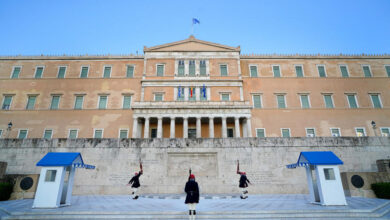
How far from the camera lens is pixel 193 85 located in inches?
1166

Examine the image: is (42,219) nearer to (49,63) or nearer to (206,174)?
(206,174)

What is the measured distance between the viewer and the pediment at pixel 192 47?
31891 mm

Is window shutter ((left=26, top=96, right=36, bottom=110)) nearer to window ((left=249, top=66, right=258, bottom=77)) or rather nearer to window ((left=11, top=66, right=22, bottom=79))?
window ((left=11, top=66, right=22, bottom=79))

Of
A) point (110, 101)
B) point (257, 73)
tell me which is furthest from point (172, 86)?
point (257, 73)

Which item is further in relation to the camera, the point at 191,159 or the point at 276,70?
the point at 276,70

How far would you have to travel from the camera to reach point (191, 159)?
521 inches

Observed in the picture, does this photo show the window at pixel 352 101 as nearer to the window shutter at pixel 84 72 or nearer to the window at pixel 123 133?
the window at pixel 123 133

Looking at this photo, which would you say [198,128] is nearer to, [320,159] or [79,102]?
[79,102]

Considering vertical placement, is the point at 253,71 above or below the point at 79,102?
above

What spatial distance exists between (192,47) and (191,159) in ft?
74.3

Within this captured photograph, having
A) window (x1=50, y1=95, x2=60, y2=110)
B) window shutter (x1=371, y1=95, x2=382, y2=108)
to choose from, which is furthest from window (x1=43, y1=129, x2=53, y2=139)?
window shutter (x1=371, y1=95, x2=382, y2=108)

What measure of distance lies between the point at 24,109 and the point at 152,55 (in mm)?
18240

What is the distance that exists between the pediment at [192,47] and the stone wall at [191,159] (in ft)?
69.6

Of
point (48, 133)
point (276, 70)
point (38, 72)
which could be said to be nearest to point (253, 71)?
point (276, 70)
